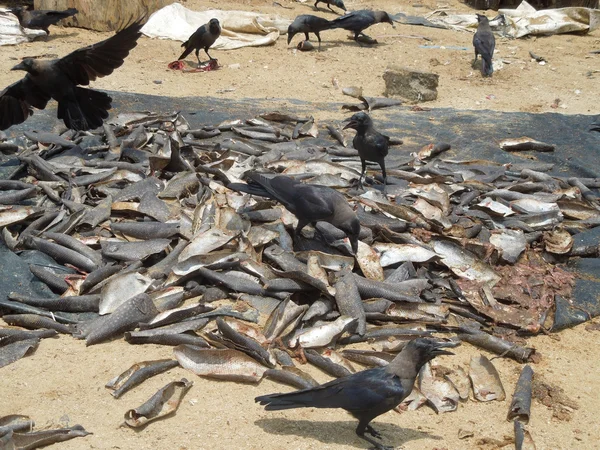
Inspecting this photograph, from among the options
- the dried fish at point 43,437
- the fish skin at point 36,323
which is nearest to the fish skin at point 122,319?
the fish skin at point 36,323

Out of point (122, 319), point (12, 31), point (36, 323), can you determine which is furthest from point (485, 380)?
point (12, 31)

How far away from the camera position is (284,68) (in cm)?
1120

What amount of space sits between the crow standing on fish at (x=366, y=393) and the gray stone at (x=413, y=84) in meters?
6.86

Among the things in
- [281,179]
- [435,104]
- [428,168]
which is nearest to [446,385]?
[281,179]

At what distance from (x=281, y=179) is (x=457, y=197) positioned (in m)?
1.67

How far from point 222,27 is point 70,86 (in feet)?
20.8

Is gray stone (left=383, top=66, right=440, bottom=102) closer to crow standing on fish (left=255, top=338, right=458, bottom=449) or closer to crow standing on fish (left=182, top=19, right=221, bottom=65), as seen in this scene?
crow standing on fish (left=182, top=19, right=221, bottom=65)

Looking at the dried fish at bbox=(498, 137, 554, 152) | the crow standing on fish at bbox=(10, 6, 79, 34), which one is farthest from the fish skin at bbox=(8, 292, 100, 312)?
the crow standing on fish at bbox=(10, 6, 79, 34)

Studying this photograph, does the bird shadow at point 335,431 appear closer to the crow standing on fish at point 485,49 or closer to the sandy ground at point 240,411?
the sandy ground at point 240,411

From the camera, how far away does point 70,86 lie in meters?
6.60

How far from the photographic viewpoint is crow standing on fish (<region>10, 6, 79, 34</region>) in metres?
11.3

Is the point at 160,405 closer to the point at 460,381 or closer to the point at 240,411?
the point at 240,411

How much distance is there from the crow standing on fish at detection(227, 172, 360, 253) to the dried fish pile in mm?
203

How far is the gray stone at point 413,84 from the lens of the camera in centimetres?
963
